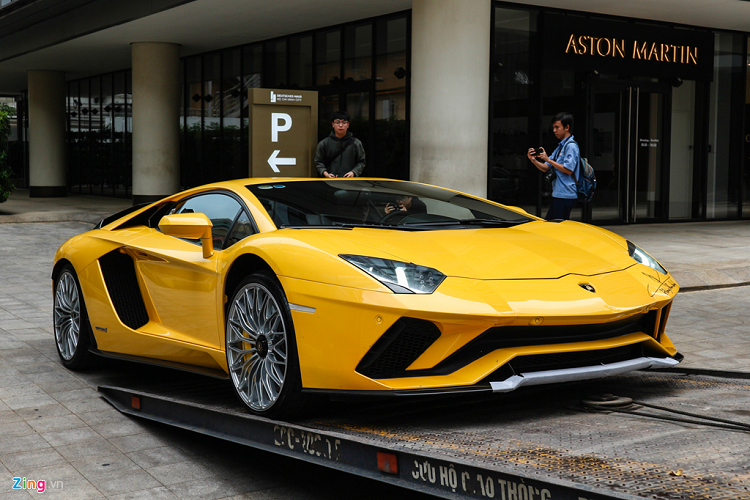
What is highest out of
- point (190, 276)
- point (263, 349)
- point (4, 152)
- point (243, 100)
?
point (243, 100)

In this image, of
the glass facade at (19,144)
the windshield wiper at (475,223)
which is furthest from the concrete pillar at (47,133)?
the windshield wiper at (475,223)

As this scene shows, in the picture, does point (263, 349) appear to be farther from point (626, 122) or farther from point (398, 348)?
point (626, 122)

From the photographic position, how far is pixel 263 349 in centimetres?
366

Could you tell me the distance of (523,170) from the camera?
45.3 ft

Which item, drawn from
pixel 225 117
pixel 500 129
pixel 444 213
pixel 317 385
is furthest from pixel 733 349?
pixel 225 117

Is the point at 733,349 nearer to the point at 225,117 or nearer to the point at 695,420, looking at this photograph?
the point at 695,420

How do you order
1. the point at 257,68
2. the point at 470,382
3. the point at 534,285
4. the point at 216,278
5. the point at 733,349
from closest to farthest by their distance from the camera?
the point at 470,382, the point at 534,285, the point at 216,278, the point at 733,349, the point at 257,68

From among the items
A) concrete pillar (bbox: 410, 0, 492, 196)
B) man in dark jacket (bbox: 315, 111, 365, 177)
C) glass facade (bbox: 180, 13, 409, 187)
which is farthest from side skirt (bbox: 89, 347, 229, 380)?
glass facade (bbox: 180, 13, 409, 187)

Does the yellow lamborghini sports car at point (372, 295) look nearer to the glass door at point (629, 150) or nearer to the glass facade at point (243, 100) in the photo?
the glass facade at point (243, 100)

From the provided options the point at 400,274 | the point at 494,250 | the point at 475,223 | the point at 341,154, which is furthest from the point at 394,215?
the point at 341,154

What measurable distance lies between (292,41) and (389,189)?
507 inches

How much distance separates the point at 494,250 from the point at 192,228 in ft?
5.04

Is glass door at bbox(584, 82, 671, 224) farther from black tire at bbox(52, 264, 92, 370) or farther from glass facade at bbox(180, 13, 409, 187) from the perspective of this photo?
black tire at bbox(52, 264, 92, 370)

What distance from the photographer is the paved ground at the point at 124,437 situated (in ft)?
11.1
